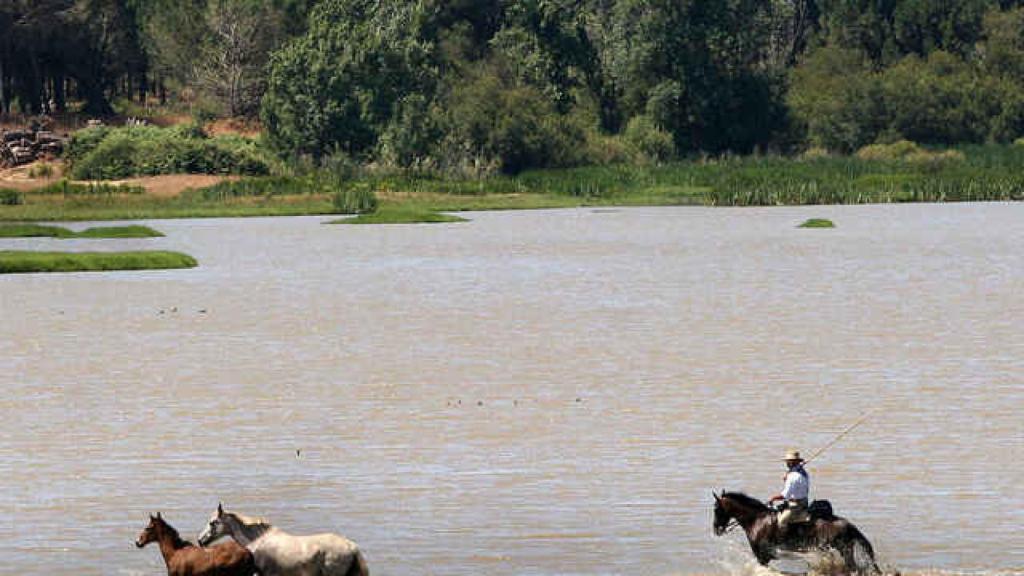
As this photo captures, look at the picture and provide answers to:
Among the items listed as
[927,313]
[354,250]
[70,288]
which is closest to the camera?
[927,313]

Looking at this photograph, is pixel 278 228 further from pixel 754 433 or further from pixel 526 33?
pixel 754 433

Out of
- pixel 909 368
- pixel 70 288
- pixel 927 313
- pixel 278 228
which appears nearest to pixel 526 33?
pixel 278 228

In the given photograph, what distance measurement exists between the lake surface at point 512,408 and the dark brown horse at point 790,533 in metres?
0.91

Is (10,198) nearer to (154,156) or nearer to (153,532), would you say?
(154,156)

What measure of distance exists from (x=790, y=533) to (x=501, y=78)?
440 feet

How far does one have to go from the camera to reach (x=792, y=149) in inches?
5955

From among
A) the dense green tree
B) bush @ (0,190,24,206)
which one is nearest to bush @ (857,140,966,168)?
the dense green tree

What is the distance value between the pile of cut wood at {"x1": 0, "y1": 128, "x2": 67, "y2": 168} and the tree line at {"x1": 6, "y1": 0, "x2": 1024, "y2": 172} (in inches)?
538

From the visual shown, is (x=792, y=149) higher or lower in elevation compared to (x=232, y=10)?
lower

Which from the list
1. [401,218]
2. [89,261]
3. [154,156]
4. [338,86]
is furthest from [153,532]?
[338,86]

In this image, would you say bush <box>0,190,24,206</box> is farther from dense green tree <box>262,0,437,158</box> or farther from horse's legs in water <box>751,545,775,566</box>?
horse's legs in water <box>751,545,775,566</box>

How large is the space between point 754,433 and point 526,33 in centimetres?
12451

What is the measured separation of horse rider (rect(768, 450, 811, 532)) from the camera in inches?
794

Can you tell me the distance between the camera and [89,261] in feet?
240
